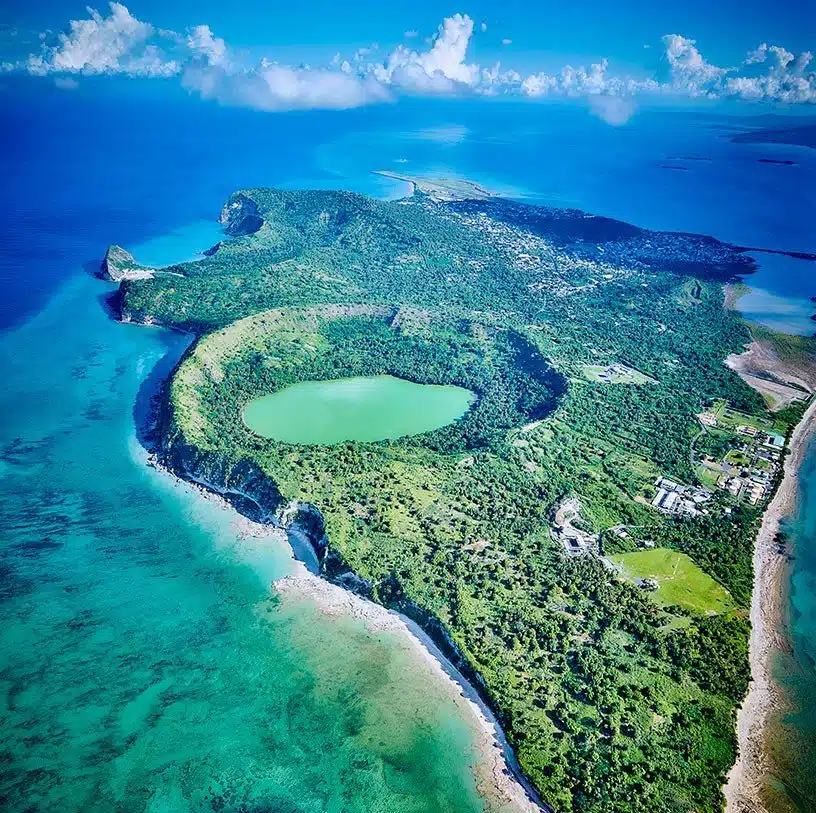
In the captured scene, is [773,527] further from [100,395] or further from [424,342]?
[100,395]

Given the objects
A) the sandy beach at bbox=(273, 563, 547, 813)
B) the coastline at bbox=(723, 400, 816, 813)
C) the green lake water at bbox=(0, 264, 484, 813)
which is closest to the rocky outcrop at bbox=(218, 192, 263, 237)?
the green lake water at bbox=(0, 264, 484, 813)

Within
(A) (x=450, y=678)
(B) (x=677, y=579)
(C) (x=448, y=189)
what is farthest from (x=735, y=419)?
(C) (x=448, y=189)

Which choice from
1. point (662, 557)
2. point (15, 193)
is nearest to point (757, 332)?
point (662, 557)

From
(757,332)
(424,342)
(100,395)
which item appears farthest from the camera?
(757,332)

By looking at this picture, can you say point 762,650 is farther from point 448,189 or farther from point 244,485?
point 448,189

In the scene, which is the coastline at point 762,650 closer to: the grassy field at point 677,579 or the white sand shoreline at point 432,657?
the grassy field at point 677,579

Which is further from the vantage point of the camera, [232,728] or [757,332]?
[757,332]
